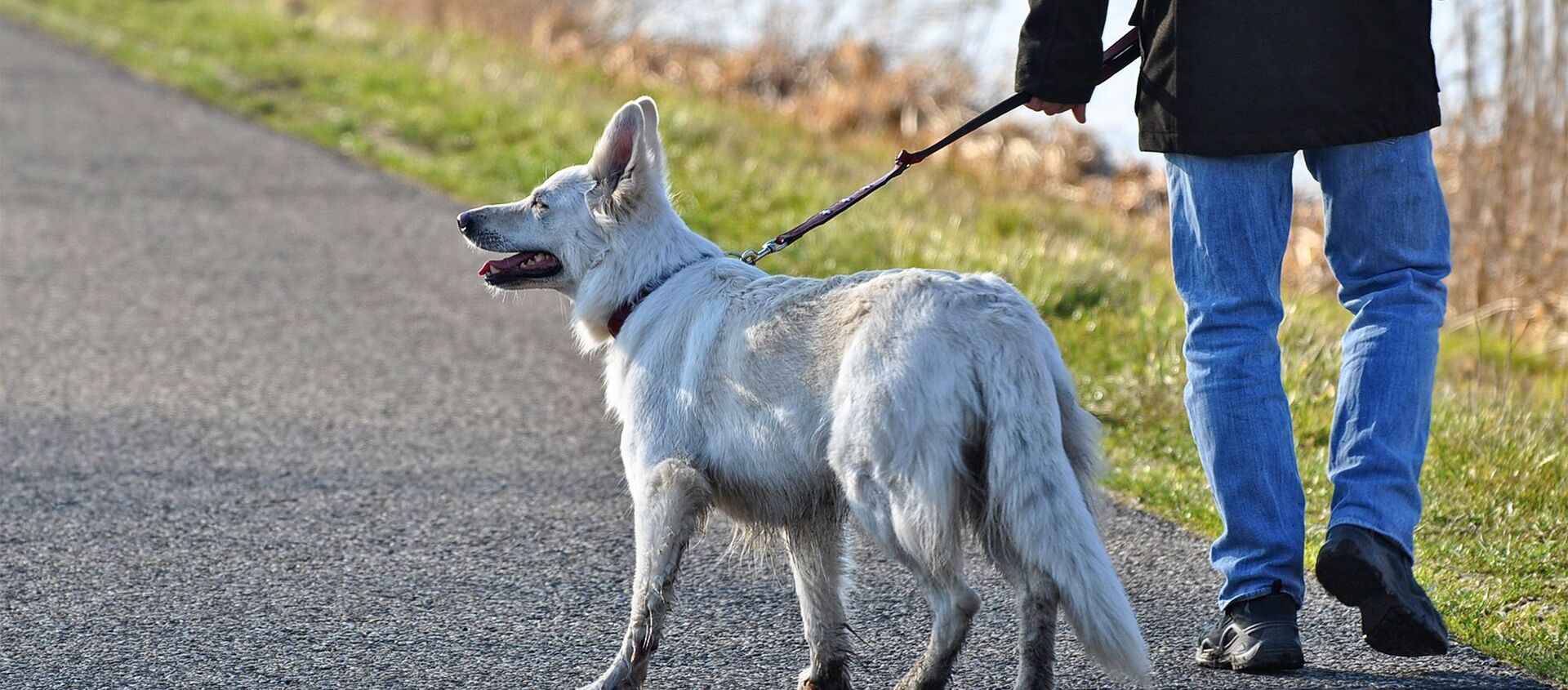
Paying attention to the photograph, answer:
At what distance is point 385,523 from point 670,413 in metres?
1.67

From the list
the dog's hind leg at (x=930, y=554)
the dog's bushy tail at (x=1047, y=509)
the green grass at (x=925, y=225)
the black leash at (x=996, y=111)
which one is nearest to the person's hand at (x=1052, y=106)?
the black leash at (x=996, y=111)

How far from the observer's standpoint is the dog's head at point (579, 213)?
13.1 feet

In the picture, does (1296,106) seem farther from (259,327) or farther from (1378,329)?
(259,327)

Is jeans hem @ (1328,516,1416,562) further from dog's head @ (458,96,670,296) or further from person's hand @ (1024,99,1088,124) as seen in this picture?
dog's head @ (458,96,670,296)

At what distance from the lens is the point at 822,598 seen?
3.73 meters

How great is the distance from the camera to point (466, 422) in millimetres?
6070

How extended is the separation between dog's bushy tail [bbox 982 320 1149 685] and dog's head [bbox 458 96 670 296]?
1163mm

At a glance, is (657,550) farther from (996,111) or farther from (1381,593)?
(1381,593)

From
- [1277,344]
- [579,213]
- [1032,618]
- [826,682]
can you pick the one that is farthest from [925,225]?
[1032,618]

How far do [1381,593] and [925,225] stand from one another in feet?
17.7

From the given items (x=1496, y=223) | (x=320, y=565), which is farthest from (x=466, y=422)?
(x=1496, y=223)

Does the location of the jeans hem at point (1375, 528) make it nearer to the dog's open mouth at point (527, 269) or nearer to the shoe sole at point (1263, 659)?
the shoe sole at point (1263, 659)

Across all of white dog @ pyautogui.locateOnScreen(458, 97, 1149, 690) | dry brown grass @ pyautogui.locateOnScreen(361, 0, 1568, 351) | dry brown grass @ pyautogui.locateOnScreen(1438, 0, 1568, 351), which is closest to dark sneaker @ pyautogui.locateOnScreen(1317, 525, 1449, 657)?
white dog @ pyautogui.locateOnScreen(458, 97, 1149, 690)

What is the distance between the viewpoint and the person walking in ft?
11.6
